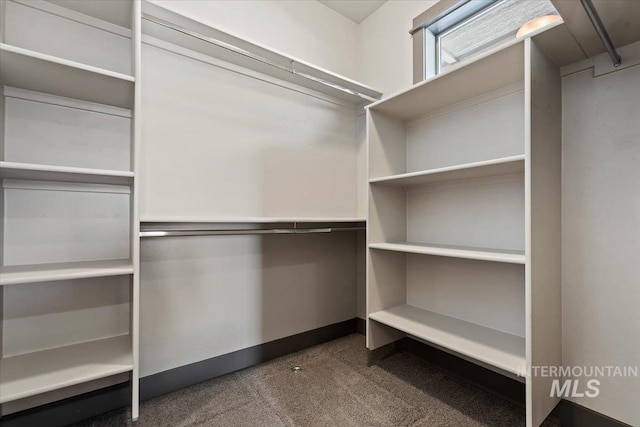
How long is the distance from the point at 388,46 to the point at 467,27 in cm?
55

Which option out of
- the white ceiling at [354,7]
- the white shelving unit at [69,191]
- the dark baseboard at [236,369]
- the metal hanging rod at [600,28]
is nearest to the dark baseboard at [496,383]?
the dark baseboard at [236,369]

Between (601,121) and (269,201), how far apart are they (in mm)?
1723

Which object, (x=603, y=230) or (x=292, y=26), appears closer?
(x=603, y=230)

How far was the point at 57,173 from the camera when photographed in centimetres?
112

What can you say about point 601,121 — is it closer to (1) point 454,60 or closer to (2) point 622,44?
(2) point 622,44

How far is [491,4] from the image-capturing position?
1.70m

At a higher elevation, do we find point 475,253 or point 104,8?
point 104,8

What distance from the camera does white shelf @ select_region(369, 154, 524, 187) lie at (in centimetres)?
117

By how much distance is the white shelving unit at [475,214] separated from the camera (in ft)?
3.75

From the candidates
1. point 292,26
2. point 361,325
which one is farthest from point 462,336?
point 292,26

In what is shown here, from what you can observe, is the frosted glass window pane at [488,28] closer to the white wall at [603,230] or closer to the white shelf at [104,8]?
the white wall at [603,230]

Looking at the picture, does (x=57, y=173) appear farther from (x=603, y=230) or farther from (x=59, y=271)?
(x=603, y=230)

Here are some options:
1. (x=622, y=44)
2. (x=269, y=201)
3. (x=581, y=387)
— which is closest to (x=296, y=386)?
(x=269, y=201)

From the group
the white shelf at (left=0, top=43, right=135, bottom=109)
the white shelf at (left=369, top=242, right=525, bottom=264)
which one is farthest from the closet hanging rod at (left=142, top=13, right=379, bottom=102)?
the white shelf at (left=369, top=242, right=525, bottom=264)
